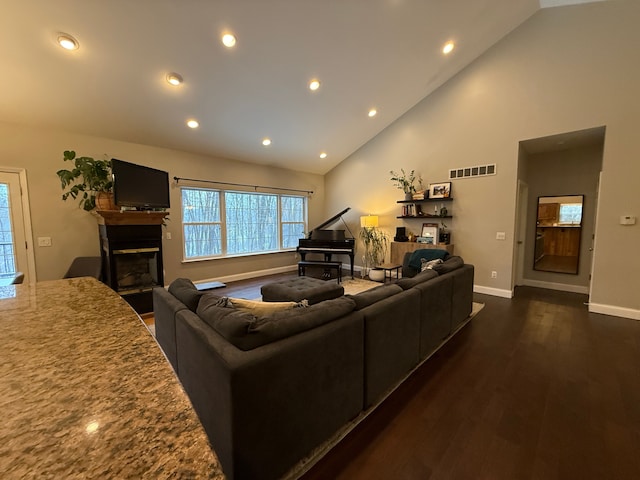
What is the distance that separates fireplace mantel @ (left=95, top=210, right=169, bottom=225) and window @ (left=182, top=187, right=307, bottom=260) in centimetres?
127

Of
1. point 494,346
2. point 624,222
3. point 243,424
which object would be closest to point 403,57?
point 624,222

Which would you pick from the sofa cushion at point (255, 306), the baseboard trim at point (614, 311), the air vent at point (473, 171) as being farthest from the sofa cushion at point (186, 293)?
the baseboard trim at point (614, 311)

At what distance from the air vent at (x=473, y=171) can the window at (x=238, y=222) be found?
3.73 metres

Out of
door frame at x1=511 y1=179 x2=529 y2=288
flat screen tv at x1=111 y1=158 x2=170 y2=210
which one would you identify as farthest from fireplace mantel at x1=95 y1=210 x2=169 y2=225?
door frame at x1=511 y1=179 x2=529 y2=288

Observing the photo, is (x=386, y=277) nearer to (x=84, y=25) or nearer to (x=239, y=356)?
(x=239, y=356)

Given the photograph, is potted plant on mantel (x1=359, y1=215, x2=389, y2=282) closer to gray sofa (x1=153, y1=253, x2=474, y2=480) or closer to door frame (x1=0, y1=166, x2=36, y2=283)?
gray sofa (x1=153, y1=253, x2=474, y2=480)

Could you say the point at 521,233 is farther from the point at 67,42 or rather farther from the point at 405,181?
the point at 67,42

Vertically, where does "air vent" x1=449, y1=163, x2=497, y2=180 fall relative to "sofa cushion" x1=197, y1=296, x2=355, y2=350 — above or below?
above

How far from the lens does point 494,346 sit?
2.92 m

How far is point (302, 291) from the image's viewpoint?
3209 millimetres

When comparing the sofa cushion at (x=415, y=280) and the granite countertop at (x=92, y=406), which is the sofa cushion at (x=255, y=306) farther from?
the sofa cushion at (x=415, y=280)

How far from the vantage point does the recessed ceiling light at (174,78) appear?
11.2 feet

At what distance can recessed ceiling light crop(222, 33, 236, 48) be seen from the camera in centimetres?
309

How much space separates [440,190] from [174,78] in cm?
473
